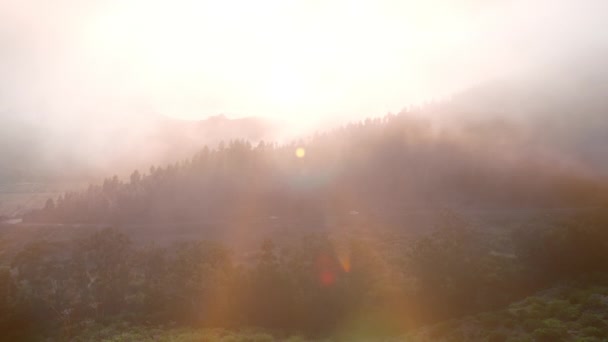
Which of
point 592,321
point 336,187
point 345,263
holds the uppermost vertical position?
point 336,187

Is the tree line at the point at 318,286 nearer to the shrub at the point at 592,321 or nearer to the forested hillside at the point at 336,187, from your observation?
the shrub at the point at 592,321

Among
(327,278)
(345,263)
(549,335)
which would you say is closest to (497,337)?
(549,335)

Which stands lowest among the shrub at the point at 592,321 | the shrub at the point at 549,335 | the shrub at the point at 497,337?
the shrub at the point at 497,337

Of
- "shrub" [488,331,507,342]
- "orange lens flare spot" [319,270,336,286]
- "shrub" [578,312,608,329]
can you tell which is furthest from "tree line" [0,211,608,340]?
"shrub" [578,312,608,329]

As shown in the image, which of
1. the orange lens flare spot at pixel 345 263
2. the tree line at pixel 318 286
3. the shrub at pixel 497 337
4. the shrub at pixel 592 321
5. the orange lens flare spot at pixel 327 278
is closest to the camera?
the shrub at pixel 497 337

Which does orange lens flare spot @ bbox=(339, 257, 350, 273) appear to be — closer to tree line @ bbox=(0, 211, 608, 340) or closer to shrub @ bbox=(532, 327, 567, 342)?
tree line @ bbox=(0, 211, 608, 340)

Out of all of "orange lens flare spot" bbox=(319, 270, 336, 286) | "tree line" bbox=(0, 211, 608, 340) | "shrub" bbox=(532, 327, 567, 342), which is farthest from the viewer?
"orange lens flare spot" bbox=(319, 270, 336, 286)

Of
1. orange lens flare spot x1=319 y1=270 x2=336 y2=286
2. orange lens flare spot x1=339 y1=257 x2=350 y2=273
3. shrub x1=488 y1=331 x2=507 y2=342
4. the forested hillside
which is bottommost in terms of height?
shrub x1=488 y1=331 x2=507 y2=342

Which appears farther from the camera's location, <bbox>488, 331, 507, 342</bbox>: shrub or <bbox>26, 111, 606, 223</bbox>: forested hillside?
<bbox>26, 111, 606, 223</bbox>: forested hillside

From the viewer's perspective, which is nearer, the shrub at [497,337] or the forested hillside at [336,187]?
the shrub at [497,337]

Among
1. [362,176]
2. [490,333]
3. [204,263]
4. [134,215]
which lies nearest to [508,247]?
[490,333]

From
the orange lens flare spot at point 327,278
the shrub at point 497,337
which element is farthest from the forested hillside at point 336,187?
the shrub at point 497,337

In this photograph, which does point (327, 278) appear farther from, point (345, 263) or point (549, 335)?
point (549, 335)

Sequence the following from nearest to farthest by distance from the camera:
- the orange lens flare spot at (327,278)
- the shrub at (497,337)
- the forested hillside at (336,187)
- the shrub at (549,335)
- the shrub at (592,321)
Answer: the shrub at (549,335) < the shrub at (497,337) < the shrub at (592,321) < the orange lens flare spot at (327,278) < the forested hillside at (336,187)
